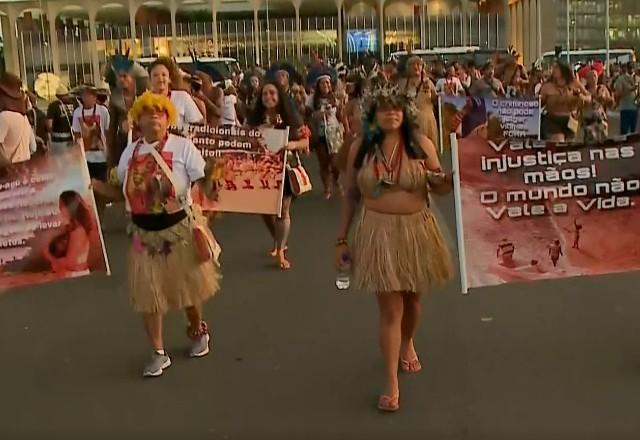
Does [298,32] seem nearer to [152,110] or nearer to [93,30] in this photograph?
[93,30]

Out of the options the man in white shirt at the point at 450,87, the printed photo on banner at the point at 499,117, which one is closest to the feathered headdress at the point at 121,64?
the printed photo on banner at the point at 499,117

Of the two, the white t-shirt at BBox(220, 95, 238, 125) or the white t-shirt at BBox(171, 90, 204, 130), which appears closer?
the white t-shirt at BBox(171, 90, 204, 130)

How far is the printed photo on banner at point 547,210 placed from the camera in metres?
5.65

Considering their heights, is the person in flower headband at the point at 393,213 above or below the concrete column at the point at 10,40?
below

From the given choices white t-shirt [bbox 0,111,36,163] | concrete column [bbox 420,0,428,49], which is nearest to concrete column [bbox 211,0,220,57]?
concrete column [bbox 420,0,428,49]

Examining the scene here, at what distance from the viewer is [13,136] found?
8.88 m

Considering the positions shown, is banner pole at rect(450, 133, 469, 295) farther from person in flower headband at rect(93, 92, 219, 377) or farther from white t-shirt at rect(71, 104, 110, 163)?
white t-shirt at rect(71, 104, 110, 163)

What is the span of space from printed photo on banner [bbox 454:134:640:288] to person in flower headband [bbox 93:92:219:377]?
1.59 meters

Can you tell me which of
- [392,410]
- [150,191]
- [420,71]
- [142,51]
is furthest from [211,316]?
[142,51]

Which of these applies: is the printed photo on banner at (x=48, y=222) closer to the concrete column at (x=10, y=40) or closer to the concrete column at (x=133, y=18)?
the concrete column at (x=10, y=40)

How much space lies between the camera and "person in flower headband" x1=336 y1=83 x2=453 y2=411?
5.18 metres

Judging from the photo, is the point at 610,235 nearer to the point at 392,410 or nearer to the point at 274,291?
the point at 392,410

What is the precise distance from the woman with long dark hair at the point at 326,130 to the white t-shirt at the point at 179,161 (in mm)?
8054

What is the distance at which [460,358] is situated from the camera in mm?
6094
